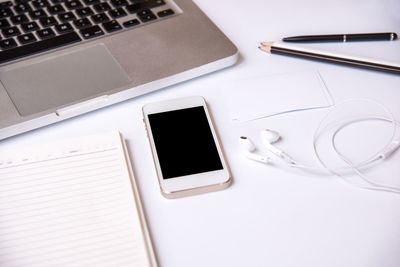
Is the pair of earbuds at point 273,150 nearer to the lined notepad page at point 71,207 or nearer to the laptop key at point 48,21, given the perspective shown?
the lined notepad page at point 71,207

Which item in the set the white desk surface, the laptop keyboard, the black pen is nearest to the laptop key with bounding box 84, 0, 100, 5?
the laptop keyboard

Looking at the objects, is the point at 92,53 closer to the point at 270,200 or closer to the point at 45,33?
the point at 45,33

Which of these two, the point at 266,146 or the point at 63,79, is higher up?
the point at 63,79

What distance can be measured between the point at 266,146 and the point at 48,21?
40 centimetres

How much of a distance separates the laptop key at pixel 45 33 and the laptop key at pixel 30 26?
0.01 m

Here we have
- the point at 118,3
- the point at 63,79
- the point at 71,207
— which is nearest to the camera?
the point at 71,207

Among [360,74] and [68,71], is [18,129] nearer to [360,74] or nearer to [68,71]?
[68,71]

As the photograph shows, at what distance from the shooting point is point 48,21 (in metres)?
0.69

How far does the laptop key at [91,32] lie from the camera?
0.69 metres

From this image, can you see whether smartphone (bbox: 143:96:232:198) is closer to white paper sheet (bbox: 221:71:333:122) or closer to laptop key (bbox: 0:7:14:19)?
white paper sheet (bbox: 221:71:333:122)

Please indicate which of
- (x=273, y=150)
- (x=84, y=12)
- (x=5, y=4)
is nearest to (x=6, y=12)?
(x=5, y=4)

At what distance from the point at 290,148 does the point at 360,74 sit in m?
0.19

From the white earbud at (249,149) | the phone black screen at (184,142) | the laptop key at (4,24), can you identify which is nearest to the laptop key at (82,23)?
the laptop key at (4,24)

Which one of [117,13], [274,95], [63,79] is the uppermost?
[117,13]
